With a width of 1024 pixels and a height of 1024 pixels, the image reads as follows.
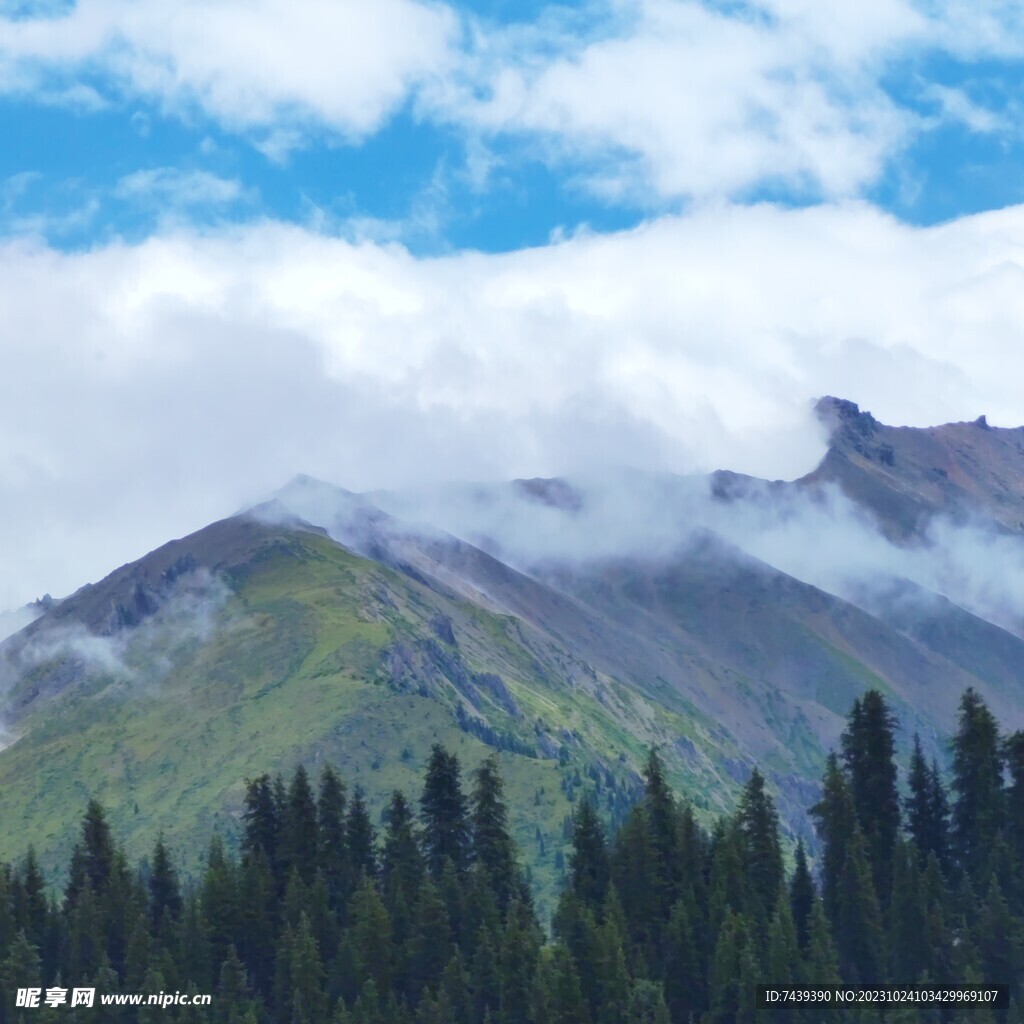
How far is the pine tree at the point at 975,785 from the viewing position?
431 ft

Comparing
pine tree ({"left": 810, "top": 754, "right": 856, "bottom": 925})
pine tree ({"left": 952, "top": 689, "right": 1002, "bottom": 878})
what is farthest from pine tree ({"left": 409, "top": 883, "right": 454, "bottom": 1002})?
pine tree ({"left": 952, "top": 689, "right": 1002, "bottom": 878})

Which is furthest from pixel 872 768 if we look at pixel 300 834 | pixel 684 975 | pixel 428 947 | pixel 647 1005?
pixel 300 834

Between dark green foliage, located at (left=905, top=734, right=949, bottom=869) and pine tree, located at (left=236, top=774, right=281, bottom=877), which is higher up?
pine tree, located at (left=236, top=774, right=281, bottom=877)

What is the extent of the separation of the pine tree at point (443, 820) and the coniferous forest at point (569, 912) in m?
0.19

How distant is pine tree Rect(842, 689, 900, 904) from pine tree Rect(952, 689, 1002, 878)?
4.77 meters

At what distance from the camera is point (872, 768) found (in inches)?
5453

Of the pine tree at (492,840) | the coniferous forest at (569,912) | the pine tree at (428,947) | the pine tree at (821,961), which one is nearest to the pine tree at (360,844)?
the coniferous forest at (569,912)

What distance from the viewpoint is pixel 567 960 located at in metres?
124

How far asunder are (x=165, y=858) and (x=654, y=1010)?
47.6 metres

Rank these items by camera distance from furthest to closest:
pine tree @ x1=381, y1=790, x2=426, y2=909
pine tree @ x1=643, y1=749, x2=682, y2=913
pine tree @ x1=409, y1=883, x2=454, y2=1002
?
1. pine tree @ x1=381, y1=790, x2=426, y2=909
2. pine tree @ x1=643, y1=749, x2=682, y2=913
3. pine tree @ x1=409, y1=883, x2=454, y2=1002

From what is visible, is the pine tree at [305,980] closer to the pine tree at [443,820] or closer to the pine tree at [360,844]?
the pine tree at [360,844]

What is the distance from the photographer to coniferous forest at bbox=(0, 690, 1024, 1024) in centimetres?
12188

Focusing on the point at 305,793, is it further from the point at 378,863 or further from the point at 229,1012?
the point at 229,1012

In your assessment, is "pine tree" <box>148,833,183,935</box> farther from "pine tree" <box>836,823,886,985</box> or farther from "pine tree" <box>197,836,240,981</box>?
"pine tree" <box>836,823,886,985</box>
